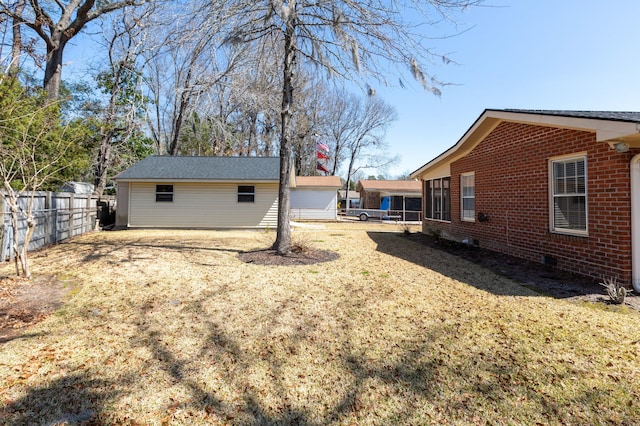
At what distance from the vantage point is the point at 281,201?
7.98 m

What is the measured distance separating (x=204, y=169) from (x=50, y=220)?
6.70 metres

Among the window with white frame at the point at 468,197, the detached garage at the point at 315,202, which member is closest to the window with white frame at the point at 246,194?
the window with white frame at the point at 468,197

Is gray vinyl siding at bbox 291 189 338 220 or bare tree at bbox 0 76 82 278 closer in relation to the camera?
bare tree at bbox 0 76 82 278

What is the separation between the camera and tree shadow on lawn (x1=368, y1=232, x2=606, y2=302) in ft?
16.3

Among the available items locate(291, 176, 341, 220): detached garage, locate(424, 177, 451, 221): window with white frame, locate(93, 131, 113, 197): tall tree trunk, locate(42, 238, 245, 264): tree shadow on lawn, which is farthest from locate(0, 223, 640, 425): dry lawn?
locate(291, 176, 341, 220): detached garage

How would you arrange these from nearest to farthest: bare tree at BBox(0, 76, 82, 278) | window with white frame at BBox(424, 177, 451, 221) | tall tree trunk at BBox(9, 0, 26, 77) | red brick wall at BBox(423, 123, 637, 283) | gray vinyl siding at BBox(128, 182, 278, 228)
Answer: red brick wall at BBox(423, 123, 637, 283) → bare tree at BBox(0, 76, 82, 278) → tall tree trunk at BBox(9, 0, 26, 77) → window with white frame at BBox(424, 177, 451, 221) → gray vinyl siding at BBox(128, 182, 278, 228)

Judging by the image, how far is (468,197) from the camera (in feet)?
32.6

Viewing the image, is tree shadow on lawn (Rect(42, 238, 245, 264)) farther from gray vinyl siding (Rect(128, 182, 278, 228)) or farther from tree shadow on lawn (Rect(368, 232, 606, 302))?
tree shadow on lawn (Rect(368, 232, 606, 302))

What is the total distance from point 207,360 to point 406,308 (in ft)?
8.43

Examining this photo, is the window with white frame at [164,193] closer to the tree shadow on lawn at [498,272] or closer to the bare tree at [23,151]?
the bare tree at [23,151]

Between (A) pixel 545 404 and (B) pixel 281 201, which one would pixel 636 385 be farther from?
(B) pixel 281 201

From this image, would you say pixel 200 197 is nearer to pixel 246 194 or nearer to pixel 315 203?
pixel 246 194

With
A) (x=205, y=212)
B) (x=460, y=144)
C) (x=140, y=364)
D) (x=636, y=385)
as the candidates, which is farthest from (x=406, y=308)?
(x=205, y=212)

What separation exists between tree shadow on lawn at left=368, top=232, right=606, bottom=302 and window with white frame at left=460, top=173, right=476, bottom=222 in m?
1.07
